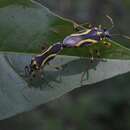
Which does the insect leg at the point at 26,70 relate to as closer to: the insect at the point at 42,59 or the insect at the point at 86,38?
the insect at the point at 42,59

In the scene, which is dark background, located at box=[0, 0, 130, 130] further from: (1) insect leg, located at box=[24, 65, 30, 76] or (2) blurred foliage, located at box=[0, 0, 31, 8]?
(2) blurred foliage, located at box=[0, 0, 31, 8]

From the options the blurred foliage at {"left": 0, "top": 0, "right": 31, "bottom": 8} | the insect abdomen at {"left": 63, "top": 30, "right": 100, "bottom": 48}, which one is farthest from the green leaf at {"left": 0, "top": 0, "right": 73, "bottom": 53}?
the insect abdomen at {"left": 63, "top": 30, "right": 100, "bottom": 48}

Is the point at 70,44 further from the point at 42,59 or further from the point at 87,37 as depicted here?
the point at 87,37

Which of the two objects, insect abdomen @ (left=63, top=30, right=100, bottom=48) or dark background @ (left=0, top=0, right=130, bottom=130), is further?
dark background @ (left=0, top=0, right=130, bottom=130)

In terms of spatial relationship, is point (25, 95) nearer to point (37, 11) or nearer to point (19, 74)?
point (19, 74)

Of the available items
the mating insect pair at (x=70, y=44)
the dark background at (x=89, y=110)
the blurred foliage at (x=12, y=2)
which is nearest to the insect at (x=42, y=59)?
the mating insect pair at (x=70, y=44)

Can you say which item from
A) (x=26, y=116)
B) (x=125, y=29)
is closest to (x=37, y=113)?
(x=26, y=116)

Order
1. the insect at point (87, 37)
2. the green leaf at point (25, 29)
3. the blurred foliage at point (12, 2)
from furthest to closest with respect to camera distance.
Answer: the insect at point (87, 37)
the green leaf at point (25, 29)
the blurred foliage at point (12, 2)

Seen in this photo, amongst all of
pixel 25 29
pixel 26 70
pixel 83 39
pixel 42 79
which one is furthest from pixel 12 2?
pixel 83 39
